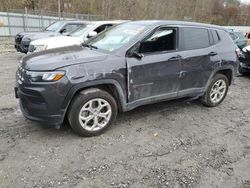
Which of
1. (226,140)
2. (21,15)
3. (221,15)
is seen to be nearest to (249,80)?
(226,140)

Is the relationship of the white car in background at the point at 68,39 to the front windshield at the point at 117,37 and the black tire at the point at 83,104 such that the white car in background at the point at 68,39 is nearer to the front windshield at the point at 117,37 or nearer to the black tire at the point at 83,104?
the front windshield at the point at 117,37

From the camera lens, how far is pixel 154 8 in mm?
42656

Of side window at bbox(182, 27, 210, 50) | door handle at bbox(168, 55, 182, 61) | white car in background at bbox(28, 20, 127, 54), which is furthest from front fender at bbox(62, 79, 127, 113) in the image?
white car in background at bbox(28, 20, 127, 54)

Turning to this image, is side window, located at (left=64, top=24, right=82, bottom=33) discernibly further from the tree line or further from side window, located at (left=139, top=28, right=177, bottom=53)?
the tree line

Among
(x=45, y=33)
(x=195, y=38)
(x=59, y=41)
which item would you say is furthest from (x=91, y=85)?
(x=45, y=33)

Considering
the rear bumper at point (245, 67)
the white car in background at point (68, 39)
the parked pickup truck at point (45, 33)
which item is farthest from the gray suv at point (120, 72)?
the parked pickup truck at point (45, 33)

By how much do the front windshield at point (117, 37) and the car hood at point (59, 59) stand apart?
1.06ft

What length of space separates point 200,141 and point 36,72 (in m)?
2.68

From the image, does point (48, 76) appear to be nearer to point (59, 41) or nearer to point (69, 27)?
point (59, 41)

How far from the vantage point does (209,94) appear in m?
5.10

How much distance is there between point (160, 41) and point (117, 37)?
0.77 meters

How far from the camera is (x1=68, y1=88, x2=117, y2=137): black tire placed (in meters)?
3.49

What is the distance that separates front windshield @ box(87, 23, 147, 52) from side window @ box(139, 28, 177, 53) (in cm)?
21

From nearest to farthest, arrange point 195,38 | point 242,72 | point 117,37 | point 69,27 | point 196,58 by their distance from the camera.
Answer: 1. point 117,37
2. point 196,58
3. point 195,38
4. point 242,72
5. point 69,27
